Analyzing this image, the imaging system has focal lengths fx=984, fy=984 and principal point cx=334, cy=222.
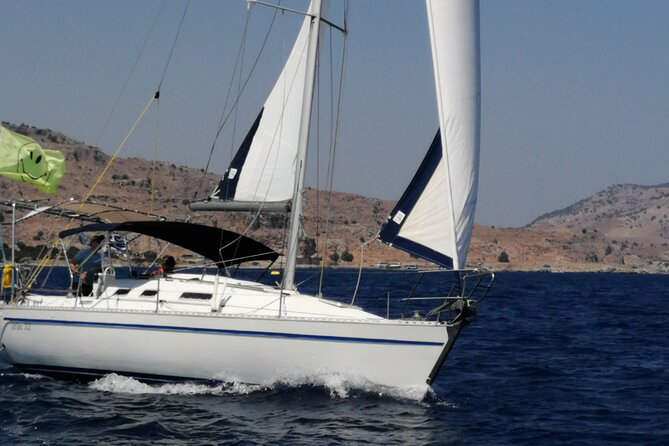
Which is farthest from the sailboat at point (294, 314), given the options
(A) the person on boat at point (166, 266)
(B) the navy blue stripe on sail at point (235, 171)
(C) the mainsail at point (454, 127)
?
(B) the navy blue stripe on sail at point (235, 171)

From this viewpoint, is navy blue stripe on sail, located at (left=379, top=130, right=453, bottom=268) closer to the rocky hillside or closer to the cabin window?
the cabin window

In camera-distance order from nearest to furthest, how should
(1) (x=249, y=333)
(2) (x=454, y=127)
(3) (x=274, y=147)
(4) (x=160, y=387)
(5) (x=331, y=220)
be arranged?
(2) (x=454, y=127) → (1) (x=249, y=333) → (4) (x=160, y=387) → (3) (x=274, y=147) → (5) (x=331, y=220)

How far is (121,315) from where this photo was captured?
51.9 ft

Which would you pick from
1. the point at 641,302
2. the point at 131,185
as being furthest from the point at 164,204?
the point at 641,302

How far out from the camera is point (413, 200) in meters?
15.4

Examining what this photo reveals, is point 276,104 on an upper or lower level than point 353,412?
upper

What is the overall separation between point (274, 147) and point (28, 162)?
14.1 ft

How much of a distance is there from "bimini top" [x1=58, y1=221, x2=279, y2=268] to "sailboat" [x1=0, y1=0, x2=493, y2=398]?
4cm

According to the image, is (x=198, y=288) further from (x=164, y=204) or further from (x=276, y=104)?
(x=164, y=204)

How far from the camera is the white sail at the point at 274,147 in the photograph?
17641 millimetres

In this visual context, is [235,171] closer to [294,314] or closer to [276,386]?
[294,314]

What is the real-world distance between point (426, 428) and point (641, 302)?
111 feet

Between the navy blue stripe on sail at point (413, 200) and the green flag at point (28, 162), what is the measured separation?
5990 millimetres

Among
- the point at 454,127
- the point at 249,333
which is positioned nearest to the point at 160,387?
the point at 249,333
